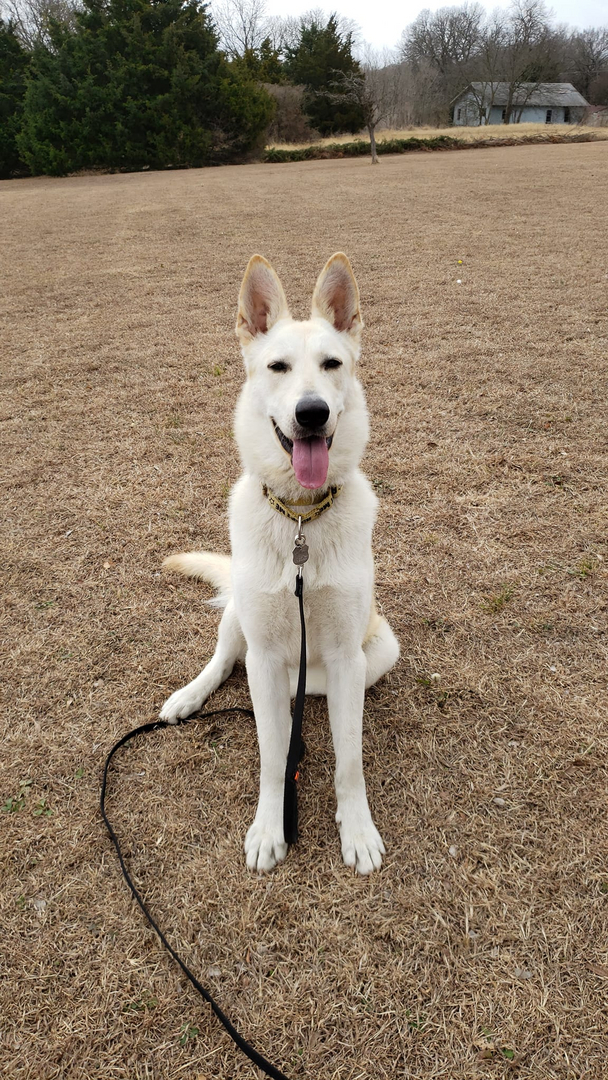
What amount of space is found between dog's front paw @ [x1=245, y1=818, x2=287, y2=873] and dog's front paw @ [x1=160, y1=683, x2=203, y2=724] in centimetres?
61

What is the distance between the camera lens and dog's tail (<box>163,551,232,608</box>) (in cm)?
305

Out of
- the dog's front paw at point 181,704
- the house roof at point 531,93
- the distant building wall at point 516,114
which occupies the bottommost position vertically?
the dog's front paw at point 181,704

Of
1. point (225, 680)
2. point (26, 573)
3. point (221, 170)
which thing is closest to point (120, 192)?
point (221, 170)

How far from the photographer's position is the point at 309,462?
1.90 meters

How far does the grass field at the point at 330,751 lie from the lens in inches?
65.1

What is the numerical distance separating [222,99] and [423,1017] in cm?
3091

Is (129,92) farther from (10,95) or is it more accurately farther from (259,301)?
(259,301)

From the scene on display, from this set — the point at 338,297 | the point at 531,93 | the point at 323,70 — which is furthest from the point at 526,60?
the point at 338,297

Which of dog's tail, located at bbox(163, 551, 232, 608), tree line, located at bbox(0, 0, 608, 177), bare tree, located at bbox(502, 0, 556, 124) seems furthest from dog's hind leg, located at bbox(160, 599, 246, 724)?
bare tree, located at bbox(502, 0, 556, 124)

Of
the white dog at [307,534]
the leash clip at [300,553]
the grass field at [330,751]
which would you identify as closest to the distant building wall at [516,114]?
the grass field at [330,751]

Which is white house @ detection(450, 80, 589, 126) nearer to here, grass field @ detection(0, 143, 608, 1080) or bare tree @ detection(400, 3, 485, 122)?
bare tree @ detection(400, 3, 485, 122)

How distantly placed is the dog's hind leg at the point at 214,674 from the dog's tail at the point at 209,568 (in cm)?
47

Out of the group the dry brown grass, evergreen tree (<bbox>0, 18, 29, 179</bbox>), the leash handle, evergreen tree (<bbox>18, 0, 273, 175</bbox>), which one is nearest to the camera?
the leash handle

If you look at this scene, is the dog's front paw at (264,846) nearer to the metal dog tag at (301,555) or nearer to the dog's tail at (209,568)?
the metal dog tag at (301,555)
